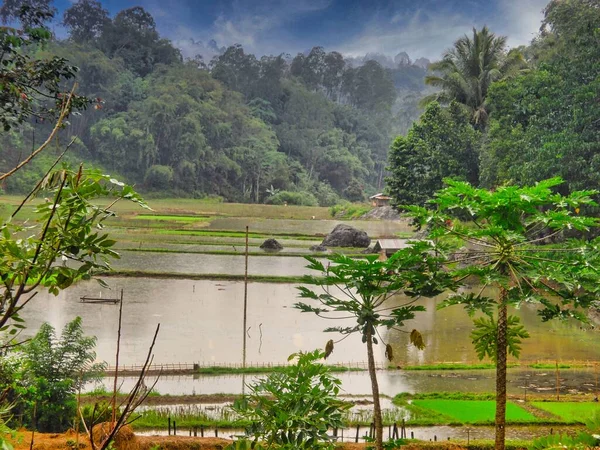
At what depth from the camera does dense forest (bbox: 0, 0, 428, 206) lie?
55.8 meters

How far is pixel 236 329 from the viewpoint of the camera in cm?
1620

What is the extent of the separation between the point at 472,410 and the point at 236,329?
687 centimetres

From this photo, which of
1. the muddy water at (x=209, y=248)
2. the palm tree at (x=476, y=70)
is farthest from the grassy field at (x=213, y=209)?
the palm tree at (x=476, y=70)

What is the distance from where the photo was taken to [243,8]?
135 meters

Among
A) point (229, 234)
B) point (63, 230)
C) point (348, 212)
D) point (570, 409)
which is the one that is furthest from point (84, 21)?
point (63, 230)

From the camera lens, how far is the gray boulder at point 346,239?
30.8 metres

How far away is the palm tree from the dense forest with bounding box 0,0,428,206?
26925mm

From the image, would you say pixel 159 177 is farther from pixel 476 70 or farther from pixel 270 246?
pixel 476 70

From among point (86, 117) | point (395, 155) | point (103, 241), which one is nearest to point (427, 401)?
point (103, 241)

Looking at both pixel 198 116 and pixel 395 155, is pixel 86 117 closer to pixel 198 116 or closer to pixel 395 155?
pixel 198 116

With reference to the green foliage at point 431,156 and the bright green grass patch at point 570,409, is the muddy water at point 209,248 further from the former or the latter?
the bright green grass patch at point 570,409

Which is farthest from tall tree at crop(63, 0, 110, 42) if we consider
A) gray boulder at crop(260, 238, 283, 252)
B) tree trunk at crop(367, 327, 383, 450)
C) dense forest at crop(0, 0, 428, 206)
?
tree trunk at crop(367, 327, 383, 450)

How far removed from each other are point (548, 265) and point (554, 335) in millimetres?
11656

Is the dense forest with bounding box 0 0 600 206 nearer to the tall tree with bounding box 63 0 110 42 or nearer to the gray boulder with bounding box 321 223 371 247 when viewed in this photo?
the tall tree with bounding box 63 0 110 42
